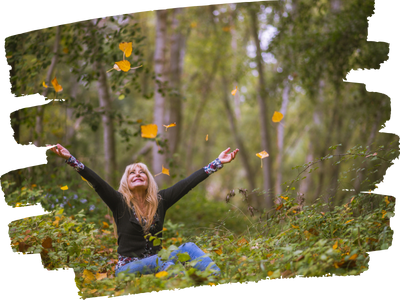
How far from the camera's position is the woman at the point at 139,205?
2.88 meters

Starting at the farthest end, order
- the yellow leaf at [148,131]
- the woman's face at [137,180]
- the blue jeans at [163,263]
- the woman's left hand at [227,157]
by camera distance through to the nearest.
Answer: the yellow leaf at [148,131], the woman's face at [137,180], the woman's left hand at [227,157], the blue jeans at [163,263]

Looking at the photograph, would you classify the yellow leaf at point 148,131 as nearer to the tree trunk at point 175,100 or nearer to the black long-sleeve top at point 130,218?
the black long-sleeve top at point 130,218

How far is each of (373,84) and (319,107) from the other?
8.03 metres

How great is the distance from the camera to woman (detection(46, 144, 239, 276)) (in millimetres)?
2875

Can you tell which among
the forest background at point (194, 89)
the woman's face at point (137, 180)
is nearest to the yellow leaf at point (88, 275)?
the woman's face at point (137, 180)

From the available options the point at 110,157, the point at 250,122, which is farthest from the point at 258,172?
the point at 110,157

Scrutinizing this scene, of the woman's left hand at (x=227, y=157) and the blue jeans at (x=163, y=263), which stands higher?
the woman's left hand at (x=227, y=157)

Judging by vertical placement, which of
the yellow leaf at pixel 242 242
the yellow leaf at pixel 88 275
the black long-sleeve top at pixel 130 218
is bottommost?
the yellow leaf at pixel 88 275

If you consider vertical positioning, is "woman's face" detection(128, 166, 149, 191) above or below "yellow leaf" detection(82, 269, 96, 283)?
above

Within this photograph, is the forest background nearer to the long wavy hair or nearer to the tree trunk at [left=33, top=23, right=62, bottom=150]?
the tree trunk at [left=33, top=23, right=62, bottom=150]

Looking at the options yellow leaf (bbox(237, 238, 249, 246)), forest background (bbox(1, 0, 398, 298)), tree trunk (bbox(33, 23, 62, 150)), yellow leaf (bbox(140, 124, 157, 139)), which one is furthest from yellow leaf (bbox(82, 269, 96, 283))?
yellow leaf (bbox(140, 124, 157, 139))

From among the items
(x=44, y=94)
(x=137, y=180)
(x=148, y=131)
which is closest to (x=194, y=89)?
(x=148, y=131)

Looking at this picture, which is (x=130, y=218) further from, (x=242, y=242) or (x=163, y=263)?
(x=242, y=242)

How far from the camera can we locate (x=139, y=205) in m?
3.21
